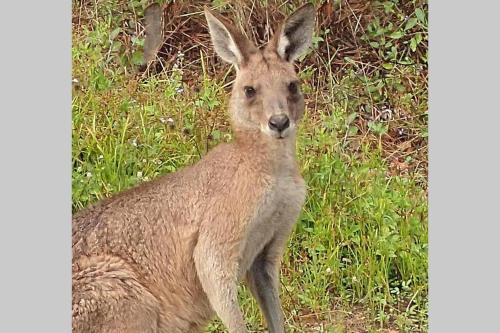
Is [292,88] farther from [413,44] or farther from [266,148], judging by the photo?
[413,44]

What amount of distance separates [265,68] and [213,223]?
952mm

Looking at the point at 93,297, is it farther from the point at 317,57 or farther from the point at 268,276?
the point at 317,57

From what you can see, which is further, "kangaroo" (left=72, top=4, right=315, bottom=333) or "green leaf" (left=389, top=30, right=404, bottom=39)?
"green leaf" (left=389, top=30, right=404, bottom=39)

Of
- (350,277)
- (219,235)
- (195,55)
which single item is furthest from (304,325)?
(195,55)

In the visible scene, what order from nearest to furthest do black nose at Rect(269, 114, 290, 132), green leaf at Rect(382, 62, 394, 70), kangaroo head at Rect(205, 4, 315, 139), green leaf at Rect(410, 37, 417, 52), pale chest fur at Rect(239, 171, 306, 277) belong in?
black nose at Rect(269, 114, 290, 132), kangaroo head at Rect(205, 4, 315, 139), pale chest fur at Rect(239, 171, 306, 277), green leaf at Rect(410, 37, 417, 52), green leaf at Rect(382, 62, 394, 70)

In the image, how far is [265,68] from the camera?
883cm

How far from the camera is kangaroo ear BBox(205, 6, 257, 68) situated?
8.88 meters

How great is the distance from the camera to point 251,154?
29.1 ft

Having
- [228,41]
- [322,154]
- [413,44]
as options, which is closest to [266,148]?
[228,41]

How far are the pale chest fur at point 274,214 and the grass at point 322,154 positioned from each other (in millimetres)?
627

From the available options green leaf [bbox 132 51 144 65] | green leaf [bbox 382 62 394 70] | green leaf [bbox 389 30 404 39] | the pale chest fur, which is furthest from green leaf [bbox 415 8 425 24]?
green leaf [bbox 132 51 144 65]

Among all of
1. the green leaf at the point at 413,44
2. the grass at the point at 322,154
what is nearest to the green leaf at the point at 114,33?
the grass at the point at 322,154

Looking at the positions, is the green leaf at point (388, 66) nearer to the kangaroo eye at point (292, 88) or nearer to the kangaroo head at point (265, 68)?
the kangaroo head at point (265, 68)

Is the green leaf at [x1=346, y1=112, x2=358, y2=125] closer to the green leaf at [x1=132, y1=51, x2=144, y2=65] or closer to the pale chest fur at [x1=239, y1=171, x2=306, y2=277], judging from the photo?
the pale chest fur at [x1=239, y1=171, x2=306, y2=277]
